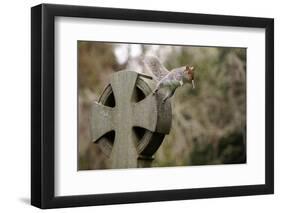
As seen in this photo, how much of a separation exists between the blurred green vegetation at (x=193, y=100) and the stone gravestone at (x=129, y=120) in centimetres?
4

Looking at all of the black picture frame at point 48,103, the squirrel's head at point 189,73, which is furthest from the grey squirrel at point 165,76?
the black picture frame at point 48,103

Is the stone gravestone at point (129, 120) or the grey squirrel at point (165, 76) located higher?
the grey squirrel at point (165, 76)

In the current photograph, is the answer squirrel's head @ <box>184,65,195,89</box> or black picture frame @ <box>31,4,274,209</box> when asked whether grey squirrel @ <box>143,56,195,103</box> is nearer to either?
squirrel's head @ <box>184,65,195,89</box>

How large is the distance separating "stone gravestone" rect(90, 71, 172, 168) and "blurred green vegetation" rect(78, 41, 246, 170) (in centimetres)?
4

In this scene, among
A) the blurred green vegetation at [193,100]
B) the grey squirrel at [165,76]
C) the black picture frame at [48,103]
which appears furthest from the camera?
the grey squirrel at [165,76]

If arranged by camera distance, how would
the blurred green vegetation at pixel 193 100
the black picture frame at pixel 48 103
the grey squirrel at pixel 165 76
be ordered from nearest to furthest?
the black picture frame at pixel 48 103
the blurred green vegetation at pixel 193 100
the grey squirrel at pixel 165 76

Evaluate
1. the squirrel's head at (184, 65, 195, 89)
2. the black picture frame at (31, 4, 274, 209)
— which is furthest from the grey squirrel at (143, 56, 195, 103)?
the black picture frame at (31, 4, 274, 209)

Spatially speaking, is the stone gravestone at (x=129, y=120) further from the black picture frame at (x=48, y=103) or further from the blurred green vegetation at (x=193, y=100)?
the black picture frame at (x=48, y=103)

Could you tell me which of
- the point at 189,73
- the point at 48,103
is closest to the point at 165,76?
the point at 189,73

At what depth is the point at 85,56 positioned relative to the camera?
10.6 feet

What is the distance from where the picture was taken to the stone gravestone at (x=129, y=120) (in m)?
3.34

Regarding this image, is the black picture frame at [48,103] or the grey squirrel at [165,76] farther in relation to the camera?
the grey squirrel at [165,76]

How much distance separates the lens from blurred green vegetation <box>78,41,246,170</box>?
3.26 m

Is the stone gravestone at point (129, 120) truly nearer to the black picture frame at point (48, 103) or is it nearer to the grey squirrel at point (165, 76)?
the grey squirrel at point (165, 76)
